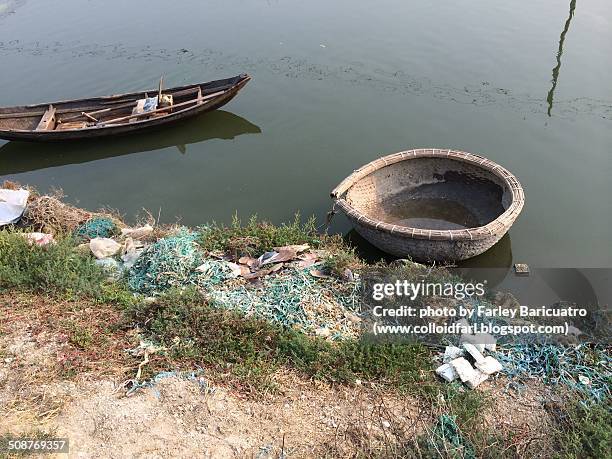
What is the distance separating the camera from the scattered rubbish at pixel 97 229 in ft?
16.8

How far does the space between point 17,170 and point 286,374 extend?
6.04m

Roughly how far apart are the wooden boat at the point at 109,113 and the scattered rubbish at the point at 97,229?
2398 millimetres

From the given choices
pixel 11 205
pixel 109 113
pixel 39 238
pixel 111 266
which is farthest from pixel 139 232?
pixel 109 113

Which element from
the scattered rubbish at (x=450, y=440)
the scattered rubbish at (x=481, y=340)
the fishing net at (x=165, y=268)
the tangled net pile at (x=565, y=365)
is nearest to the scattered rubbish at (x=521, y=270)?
the tangled net pile at (x=565, y=365)

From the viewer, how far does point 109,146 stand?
24.5 feet

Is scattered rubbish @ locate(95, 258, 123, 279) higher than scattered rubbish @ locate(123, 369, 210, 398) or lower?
higher

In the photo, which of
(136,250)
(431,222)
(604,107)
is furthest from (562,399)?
(604,107)

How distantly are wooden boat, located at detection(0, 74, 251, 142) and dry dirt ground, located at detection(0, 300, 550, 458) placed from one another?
15.0 ft

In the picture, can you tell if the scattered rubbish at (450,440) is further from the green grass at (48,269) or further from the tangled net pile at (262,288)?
the green grass at (48,269)

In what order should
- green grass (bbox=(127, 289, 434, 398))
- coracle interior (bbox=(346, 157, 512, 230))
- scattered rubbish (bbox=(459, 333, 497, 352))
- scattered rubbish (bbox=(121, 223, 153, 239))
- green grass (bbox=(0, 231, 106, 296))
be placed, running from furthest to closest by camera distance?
coracle interior (bbox=(346, 157, 512, 230)), scattered rubbish (bbox=(121, 223, 153, 239)), green grass (bbox=(0, 231, 106, 296)), scattered rubbish (bbox=(459, 333, 497, 352)), green grass (bbox=(127, 289, 434, 398))

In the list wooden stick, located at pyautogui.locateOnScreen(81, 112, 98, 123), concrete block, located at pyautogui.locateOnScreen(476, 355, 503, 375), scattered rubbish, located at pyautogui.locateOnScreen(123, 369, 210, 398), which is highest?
wooden stick, located at pyautogui.locateOnScreen(81, 112, 98, 123)

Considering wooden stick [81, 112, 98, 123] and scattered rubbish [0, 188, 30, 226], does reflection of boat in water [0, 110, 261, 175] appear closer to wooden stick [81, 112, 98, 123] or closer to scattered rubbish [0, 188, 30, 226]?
wooden stick [81, 112, 98, 123]

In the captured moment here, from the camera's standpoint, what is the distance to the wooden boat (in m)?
7.11

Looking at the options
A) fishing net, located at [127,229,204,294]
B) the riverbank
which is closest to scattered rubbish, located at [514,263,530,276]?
the riverbank
